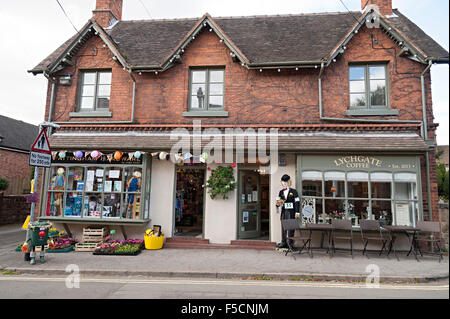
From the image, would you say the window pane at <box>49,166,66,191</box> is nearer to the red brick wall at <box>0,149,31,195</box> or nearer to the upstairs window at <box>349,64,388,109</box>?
the upstairs window at <box>349,64,388,109</box>

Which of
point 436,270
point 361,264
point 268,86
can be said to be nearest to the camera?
point 436,270

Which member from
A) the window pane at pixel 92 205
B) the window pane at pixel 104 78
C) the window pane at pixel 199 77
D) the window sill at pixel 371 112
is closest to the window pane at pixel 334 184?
the window sill at pixel 371 112

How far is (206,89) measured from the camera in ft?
35.2

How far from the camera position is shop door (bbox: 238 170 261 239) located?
10125 mm

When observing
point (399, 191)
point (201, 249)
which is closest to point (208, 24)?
point (201, 249)

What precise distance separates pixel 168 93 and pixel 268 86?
3.68 metres

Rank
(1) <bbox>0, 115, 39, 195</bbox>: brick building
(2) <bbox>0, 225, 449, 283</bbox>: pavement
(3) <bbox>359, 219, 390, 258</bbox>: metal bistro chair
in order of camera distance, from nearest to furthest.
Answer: (2) <bbox>0, 225, 449, 283</bbox>: pavement → (3) <bbox>359, 219, 390, 258</bbox>: metal bistro chair → (1) <bbox>0, 115, 39, 195</bbox>: brick building

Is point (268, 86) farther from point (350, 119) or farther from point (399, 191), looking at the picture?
point (399, 191)

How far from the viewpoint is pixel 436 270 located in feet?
23.0

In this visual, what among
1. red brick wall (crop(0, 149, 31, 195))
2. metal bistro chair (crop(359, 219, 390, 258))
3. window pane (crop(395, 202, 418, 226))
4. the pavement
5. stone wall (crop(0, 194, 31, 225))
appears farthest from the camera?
red brick wall (crop(0, 149, 31, 195))

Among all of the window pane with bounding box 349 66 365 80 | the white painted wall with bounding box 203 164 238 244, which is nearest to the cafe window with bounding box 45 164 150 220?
the white painted wall with bounding box 203 164 238 244

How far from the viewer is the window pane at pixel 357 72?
33.6 feet

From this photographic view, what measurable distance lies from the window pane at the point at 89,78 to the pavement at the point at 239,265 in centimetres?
638

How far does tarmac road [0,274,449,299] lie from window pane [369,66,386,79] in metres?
6.80
